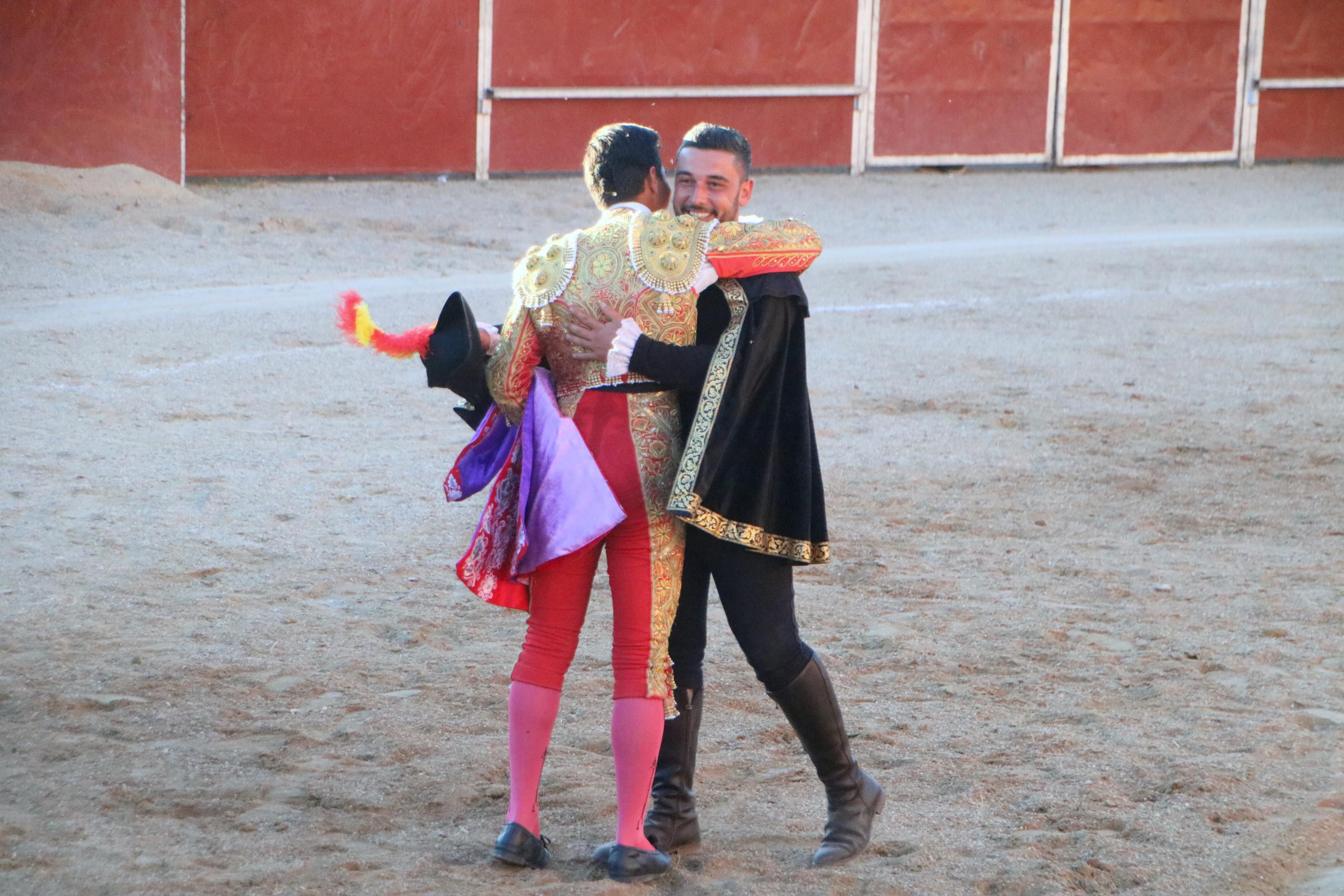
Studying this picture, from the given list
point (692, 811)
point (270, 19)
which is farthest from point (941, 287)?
point (692, 811)

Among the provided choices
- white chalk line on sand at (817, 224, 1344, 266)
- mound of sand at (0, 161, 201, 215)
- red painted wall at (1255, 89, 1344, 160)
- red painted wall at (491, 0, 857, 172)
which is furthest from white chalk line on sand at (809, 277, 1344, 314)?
red painted wall at (1255, 89, 1344, 160)

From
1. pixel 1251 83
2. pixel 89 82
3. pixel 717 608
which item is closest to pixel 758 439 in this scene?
pixel 717 608

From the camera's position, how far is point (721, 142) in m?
2.91

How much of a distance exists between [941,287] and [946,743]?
7416 millimetres

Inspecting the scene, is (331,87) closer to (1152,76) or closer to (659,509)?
(1152,76)

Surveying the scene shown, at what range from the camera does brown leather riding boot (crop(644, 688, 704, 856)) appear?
3184 millimetres

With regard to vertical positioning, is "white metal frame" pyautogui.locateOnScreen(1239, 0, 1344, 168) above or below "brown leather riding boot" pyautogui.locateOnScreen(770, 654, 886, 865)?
above

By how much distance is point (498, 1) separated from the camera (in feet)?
46.9

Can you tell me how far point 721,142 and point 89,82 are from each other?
33.5ft

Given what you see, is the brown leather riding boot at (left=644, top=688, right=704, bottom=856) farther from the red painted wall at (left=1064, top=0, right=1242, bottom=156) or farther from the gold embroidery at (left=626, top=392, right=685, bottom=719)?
the red painted wall at (left=1064, top=0, right=1242, bottom=156)

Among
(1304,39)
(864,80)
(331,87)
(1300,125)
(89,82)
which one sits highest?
(1304,39)

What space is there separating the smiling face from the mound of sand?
30.1ft

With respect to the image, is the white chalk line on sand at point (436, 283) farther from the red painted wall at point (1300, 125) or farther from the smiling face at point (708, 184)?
the smiling face at point (708, 184)

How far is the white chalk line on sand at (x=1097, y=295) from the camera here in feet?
33.5
